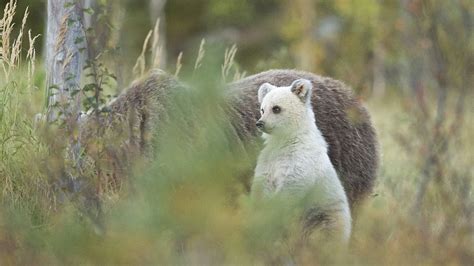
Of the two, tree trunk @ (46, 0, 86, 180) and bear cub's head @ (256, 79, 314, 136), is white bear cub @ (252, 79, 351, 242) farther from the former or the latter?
tree trunk @ (46, 0, 86, 180)

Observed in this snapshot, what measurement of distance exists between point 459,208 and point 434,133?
57cm

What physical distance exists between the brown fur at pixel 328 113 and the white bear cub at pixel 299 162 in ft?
3.11

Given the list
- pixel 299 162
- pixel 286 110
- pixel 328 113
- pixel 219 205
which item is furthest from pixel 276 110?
pixel 219 205

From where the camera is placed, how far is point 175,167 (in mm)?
5043

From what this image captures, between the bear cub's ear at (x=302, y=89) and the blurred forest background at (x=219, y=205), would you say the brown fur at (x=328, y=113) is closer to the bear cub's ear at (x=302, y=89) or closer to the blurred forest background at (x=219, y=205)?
the blurred forest background at (x=219, y=205)

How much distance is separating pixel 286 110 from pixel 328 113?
1522 mm

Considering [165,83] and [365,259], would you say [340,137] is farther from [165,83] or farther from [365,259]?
[365,259]

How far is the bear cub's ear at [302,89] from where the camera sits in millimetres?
6945

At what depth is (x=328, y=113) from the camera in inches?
329

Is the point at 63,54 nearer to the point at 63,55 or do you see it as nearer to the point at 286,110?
the point at 63,55

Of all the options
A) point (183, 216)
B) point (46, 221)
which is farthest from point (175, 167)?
point (46, 221)

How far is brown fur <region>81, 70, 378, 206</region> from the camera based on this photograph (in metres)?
7.67

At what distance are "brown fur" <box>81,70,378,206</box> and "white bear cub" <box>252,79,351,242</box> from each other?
0.95 meters

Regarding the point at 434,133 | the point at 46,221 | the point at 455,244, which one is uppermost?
the point at 434,133
